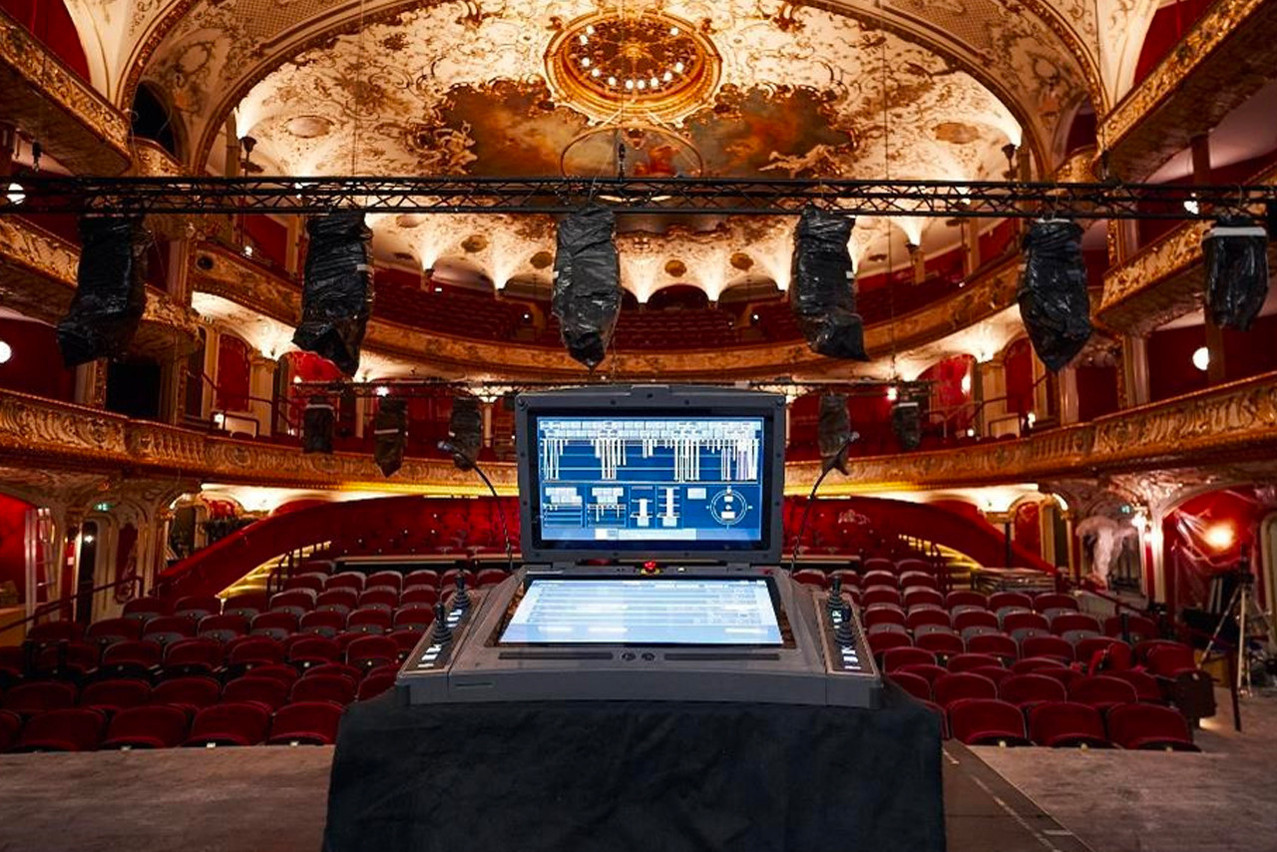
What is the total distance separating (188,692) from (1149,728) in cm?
777

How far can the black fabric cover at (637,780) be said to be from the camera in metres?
1.64

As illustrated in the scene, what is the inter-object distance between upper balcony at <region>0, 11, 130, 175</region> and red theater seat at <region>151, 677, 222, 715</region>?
22.7ft

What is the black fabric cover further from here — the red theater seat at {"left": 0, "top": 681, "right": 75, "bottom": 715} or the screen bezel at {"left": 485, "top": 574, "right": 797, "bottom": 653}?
the red theater seat at {"left": 0, "top": 681, "right": 75, "bottom": 715}

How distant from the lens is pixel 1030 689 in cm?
675

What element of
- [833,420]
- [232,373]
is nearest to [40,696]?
[232,373]

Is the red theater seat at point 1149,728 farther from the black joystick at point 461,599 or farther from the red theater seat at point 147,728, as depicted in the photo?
the red theater seat at point 147,728

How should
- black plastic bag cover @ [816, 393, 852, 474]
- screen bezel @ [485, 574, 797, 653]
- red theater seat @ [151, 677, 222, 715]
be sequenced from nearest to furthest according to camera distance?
screen bezel @ [485, 574, 797, 653]
red theater seat @ [151, 677, 222, 715]
black plastic bag cover @ [816, 393, 852, 474]

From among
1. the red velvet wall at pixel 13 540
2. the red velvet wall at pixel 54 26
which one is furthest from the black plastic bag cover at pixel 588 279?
the red velvet wall at pixel 13 540

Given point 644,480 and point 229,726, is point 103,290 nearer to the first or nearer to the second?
point 229,726

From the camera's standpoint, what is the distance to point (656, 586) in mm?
2322

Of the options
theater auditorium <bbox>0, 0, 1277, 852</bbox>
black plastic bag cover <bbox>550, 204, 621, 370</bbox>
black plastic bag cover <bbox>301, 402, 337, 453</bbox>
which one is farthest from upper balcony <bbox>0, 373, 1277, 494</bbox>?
black plastic bag cover <bbox>550, 204, 621, 370</bbox>

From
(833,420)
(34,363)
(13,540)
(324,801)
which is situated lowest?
Answer: (324,801)

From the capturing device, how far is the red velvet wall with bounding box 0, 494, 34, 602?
503 inches

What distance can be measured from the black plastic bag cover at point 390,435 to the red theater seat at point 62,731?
10.9m
